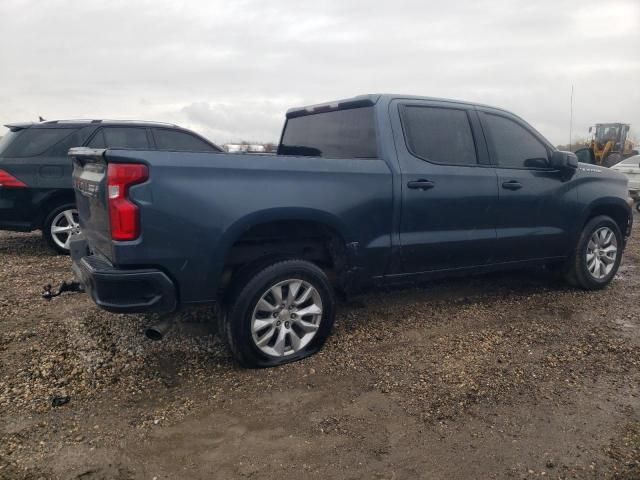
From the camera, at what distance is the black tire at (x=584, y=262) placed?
17.3ft

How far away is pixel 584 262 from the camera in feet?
17.4

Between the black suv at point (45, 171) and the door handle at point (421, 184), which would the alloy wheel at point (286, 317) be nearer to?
the door handle at point (421, 184)

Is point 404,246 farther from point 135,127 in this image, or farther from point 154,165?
point 135,127

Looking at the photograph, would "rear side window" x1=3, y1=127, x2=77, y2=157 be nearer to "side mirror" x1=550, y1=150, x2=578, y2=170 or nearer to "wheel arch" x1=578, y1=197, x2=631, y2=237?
"side mirror" x1=550, y1=150, x2=578, y2=170

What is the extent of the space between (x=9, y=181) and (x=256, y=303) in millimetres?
4717

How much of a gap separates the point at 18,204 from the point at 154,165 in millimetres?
4456

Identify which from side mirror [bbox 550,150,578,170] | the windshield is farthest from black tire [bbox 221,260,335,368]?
the windshield

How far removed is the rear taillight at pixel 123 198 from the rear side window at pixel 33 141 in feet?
14.5

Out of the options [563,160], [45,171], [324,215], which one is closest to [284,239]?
[324,215]

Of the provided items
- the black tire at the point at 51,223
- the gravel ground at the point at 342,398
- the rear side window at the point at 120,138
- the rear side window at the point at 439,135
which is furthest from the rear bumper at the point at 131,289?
the rear side window at the point at 120,138

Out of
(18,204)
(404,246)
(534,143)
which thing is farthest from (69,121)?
(534,143)

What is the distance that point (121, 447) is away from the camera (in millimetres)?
A: 2609

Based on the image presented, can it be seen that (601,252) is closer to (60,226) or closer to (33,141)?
(60,226)

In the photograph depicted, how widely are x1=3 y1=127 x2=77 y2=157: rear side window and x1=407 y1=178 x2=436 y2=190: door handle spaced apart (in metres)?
4.95
